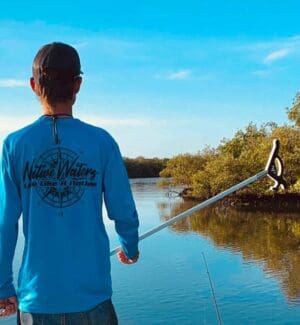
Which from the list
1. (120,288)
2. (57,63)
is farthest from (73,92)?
(120,288)

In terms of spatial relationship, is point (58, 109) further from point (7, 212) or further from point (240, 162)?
point (240, 162)

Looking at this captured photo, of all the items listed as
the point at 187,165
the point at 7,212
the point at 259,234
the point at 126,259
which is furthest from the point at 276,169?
the point at 187,165

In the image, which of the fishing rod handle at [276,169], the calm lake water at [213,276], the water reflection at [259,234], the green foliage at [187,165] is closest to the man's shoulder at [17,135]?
the fishing rod handle at [276,169]

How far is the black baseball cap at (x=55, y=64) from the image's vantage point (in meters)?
1.51

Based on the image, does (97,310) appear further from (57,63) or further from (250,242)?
(250,242)

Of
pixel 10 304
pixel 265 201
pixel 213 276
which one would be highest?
pixel 10 304

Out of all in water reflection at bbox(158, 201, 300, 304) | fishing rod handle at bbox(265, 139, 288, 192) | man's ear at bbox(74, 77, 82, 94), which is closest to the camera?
man's ear at bbox(74, 77, 82, 94)

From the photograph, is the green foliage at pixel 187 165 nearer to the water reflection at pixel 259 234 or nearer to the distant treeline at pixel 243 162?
the distant treeline at pixel 243 162

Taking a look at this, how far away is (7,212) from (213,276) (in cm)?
1286

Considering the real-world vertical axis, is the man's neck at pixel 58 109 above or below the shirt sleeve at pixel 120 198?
above

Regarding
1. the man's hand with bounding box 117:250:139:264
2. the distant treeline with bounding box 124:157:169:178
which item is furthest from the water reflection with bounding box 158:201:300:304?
the distant treeline with bounding box 124:157:169:178

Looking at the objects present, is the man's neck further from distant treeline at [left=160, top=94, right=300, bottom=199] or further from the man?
distant treeline at [left=160, top=94, right=300, bottom=199]

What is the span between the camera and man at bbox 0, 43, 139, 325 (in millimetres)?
1452

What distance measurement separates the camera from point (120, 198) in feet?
5.02
